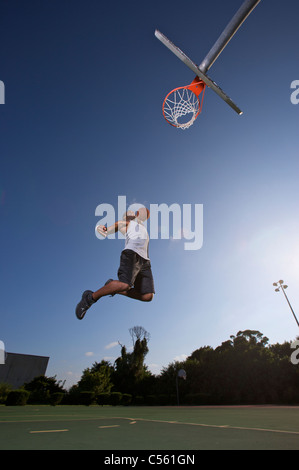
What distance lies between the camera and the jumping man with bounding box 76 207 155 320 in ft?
12.1

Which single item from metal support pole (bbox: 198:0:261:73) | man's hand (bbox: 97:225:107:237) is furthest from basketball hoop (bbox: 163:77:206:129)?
man's hand (bbox: 97:225:107:237)

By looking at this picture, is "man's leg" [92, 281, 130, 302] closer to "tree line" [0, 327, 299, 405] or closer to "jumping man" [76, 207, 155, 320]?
"jumping man" [76, 207, 155, 320]

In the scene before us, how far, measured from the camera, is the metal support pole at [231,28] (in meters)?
3.85

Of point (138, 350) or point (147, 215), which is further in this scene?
point (138, 350)

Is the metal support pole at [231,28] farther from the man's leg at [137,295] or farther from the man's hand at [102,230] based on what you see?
the man's leg at [137,295]

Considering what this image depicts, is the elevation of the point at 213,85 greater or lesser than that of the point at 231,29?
greater

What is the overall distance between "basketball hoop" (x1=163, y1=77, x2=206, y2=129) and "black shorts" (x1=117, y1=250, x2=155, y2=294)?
406 cm

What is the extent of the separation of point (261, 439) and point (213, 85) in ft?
19.4

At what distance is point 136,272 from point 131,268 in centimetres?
11

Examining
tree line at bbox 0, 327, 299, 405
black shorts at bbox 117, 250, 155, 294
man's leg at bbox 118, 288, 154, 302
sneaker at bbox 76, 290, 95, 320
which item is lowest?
tree line at bbox 0, 327, 299, 405
